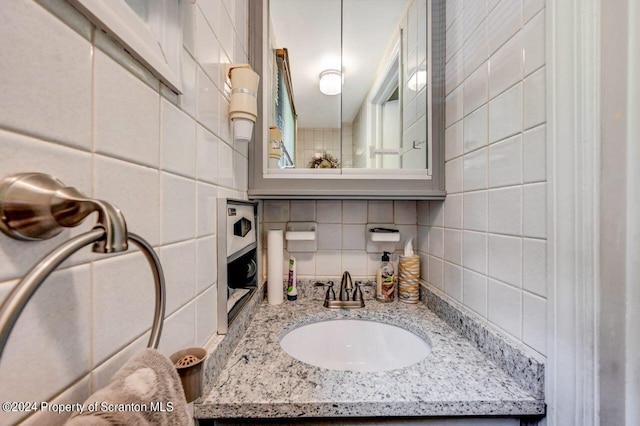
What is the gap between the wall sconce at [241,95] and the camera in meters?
0.70

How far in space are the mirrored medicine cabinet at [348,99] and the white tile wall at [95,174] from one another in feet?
1.53

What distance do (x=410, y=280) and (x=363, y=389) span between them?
2.01 ft

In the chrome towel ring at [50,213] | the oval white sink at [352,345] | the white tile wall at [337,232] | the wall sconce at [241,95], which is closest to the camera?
the chrome towel ring at [50,213]

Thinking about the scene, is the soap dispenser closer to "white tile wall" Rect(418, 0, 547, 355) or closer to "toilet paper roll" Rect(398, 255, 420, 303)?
"toilet paper roll" Rect(398, 255, 420, 303)

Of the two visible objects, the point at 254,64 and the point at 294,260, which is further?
the point at 294,260

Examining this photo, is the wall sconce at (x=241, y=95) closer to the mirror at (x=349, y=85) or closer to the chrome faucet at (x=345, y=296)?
the mirror at (x=349, y=85)

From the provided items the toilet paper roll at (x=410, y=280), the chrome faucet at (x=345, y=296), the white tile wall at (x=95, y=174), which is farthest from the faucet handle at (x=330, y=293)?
the white tile wall at (x=95, y=174)

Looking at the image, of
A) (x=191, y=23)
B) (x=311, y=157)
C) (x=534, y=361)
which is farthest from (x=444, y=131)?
(x=191, y=23)

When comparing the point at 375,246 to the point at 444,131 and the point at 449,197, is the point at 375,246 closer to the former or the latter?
the point at 449,197

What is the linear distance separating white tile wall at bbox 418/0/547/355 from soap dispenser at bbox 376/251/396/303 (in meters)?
0.22

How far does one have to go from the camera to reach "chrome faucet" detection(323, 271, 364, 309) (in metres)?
1.04

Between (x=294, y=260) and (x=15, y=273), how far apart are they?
0.94 meters

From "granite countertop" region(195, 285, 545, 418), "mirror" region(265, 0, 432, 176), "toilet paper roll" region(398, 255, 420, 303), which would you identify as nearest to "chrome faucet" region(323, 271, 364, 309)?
"toilet paper roll" region(398, 255, 420, 303)

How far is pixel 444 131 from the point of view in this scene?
97 cm
